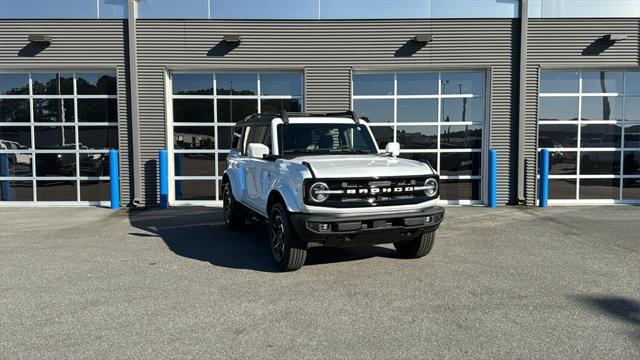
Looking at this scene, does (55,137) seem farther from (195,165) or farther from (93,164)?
(195,165)

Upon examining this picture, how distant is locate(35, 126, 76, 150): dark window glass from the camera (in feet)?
38.0

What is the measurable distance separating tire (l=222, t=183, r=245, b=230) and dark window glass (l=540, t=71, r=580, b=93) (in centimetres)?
786

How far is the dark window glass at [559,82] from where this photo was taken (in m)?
11.5

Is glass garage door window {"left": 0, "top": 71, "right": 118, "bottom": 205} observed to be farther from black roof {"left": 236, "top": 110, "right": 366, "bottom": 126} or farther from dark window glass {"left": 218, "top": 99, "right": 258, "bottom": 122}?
black roof {"left": 236, "top": 110, "right": 366, "bottom": 126}

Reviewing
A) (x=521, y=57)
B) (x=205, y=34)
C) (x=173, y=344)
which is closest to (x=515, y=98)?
(x=521, y=57)

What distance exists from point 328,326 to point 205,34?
29.1ft

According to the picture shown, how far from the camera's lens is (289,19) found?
11.2 metres

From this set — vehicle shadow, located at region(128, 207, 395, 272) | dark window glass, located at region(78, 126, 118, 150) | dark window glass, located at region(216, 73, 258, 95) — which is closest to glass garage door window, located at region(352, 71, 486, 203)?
dark window glass, located at region(216, 73, 258, 95)

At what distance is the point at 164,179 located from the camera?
36.1 feet

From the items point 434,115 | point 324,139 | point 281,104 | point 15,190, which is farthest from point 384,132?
point 15,190

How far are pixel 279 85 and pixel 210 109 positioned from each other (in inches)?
69.6

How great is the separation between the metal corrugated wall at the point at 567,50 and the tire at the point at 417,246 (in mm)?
6123

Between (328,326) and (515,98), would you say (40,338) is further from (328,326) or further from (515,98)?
(515,98)

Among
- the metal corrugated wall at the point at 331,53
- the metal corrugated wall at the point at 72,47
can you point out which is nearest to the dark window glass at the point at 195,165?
the metal corrugated wall at the point at 331,53
